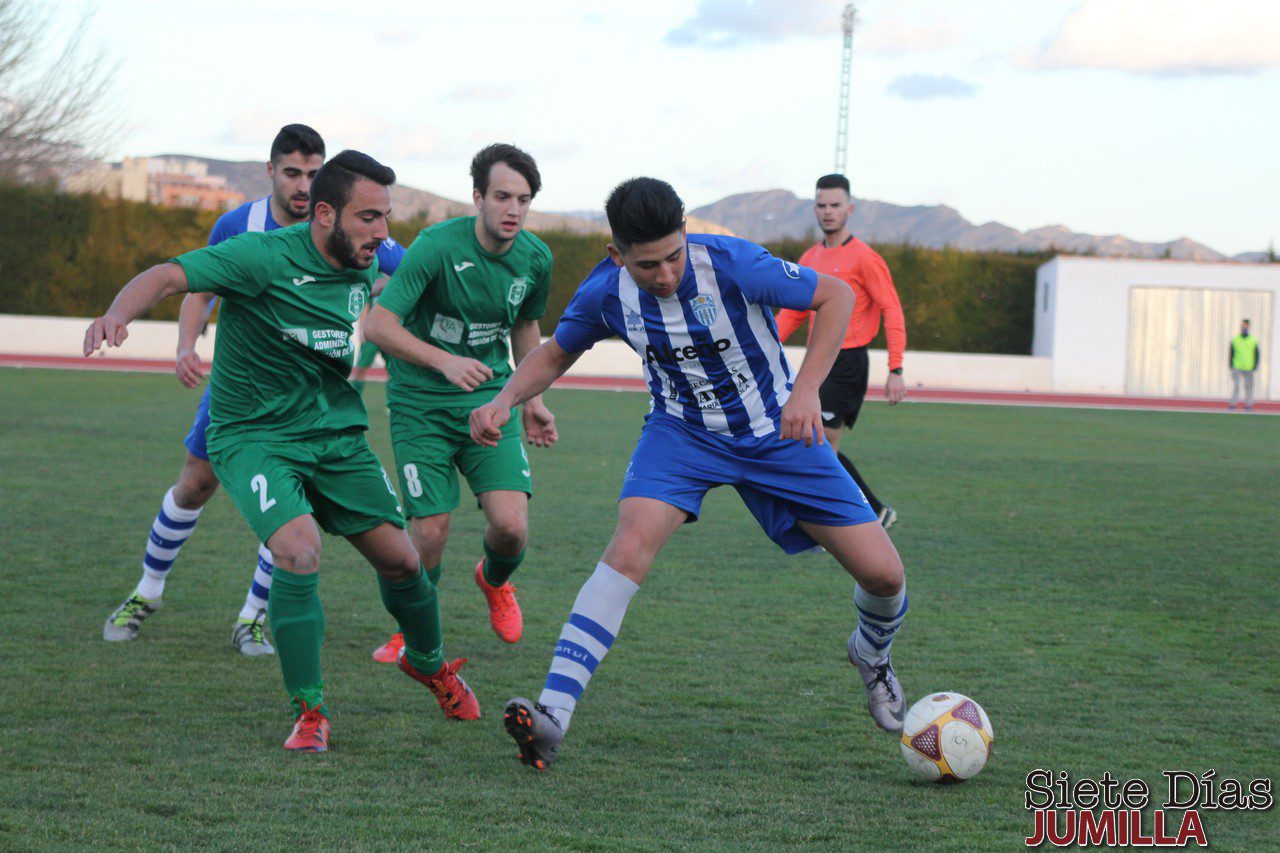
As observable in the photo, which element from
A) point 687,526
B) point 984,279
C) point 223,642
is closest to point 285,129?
point 223,642

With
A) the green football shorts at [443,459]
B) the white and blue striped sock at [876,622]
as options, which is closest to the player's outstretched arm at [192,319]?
the green football shorts at [443,459]

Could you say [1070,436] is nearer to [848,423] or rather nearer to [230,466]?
[848,423]

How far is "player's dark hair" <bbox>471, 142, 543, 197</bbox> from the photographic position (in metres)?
5.13

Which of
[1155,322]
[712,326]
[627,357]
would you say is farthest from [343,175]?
[1155,322]

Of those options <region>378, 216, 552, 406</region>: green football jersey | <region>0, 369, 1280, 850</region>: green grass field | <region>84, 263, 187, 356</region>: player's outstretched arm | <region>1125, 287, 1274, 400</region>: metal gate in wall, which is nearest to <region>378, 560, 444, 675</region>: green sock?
<region>0, 369, 1280, 850</region>: green grass field

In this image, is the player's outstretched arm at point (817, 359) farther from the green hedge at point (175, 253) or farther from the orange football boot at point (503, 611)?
the green hedge at point (175, 253)

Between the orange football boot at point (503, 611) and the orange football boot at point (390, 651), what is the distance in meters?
0.44

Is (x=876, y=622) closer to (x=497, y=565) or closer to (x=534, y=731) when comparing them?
(x=534, y=731)

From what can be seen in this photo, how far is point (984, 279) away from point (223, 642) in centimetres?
3036

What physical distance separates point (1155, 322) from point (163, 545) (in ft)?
97.8

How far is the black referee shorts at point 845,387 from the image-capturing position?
848cm

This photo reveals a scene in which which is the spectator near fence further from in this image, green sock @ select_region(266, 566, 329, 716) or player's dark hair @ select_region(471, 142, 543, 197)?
green sock @ select_region(266, 566, 329, 716)

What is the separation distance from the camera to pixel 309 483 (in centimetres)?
432

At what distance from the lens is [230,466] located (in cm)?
424
